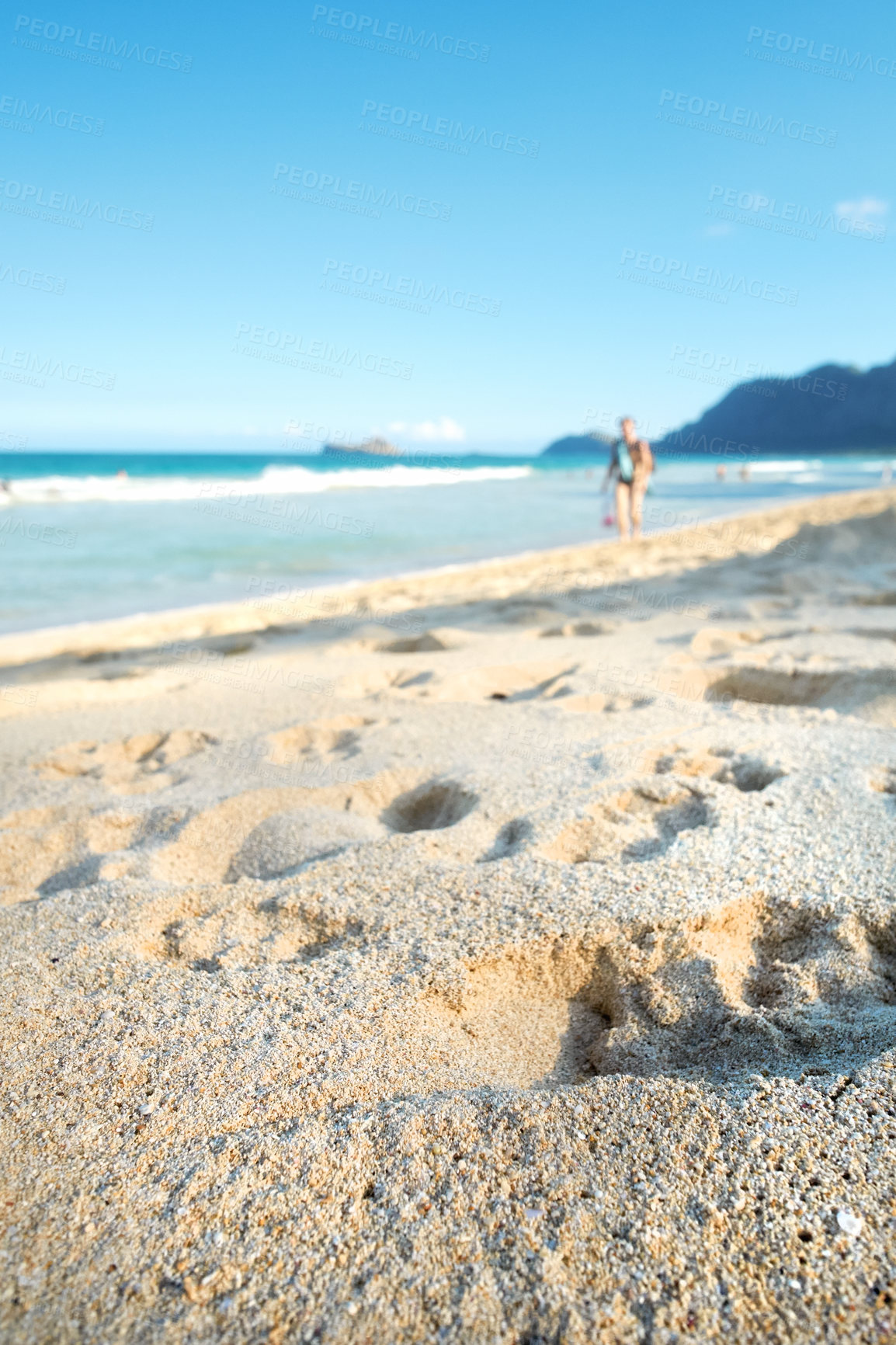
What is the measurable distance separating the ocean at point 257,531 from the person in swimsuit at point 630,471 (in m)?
1.19

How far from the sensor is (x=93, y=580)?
8.38m

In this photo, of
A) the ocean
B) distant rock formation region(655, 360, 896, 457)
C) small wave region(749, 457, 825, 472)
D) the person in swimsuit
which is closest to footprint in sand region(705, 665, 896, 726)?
the ocean

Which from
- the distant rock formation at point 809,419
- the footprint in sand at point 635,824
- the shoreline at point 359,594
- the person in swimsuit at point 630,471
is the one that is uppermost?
the distant rock formation at point 809,419

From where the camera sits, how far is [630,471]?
32.7 feet

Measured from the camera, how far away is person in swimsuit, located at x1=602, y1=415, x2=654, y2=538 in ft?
31.4

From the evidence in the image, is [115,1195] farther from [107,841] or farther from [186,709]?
[186,709]

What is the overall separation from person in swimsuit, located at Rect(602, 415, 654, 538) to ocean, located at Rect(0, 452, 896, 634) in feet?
3.91

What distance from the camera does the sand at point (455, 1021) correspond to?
2.97 ft

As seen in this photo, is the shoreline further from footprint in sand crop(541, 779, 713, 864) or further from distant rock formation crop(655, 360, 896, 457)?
distant rock formation crop(655, 360, 896, 457)

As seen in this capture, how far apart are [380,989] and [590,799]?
0.97m

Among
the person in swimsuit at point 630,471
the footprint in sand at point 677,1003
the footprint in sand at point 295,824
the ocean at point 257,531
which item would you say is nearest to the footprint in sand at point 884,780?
the footprint in sand at point 677,1003

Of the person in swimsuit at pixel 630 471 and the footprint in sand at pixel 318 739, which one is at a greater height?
the person in swimsuit at pixel 630 471

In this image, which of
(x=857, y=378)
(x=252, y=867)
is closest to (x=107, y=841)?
(x=252, y=867)

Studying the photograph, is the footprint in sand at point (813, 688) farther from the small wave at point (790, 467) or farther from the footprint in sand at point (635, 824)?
the small wave at point (790, 467)
